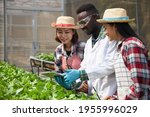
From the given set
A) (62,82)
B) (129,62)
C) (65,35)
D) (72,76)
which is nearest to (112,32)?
(129,62)

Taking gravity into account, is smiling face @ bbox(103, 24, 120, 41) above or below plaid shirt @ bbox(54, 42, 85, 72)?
above

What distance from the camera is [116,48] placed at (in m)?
2.40

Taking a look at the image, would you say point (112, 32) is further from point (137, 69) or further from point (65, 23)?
point (65, 23)

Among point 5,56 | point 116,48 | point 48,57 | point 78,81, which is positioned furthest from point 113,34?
point 5,56

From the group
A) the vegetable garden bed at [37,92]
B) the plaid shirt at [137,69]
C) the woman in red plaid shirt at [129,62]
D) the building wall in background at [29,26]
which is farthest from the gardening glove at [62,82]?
the building wall in background at [29,26]

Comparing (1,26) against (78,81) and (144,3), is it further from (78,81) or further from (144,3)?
(78,81)

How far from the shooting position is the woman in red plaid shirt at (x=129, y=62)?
2.04 meters

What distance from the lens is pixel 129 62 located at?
2072 millimetres

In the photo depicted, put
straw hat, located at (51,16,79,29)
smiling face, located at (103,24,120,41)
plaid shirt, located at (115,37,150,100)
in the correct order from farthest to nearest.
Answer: straw hat, located at (51,16,79,29)
smiling face, located at (103,24,120,41)
plaid shirt, located at (115,37,150,100)

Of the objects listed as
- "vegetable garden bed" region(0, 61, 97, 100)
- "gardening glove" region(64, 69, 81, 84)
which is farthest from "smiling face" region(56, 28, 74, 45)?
"gardening glove" region(64, 69, 81, 84)

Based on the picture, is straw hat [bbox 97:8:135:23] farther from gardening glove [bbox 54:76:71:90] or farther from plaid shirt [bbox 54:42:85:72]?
plaid shirt [bbox 54:42:85:72]

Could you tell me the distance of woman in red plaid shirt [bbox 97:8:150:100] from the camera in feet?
6.68

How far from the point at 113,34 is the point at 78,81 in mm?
451

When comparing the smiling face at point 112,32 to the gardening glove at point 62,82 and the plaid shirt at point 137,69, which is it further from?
the gardening glove at point 62,82
